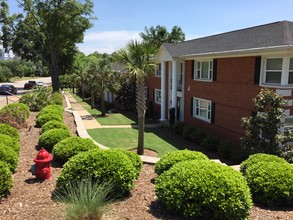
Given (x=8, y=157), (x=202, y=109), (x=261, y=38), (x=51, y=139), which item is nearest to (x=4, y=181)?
(x=8, y=157)

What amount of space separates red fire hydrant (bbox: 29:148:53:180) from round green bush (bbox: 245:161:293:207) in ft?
14.6

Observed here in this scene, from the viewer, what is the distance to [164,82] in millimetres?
23438

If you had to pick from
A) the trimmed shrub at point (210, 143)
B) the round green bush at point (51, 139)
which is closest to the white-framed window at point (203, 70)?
the trimmed shrub at point (210, 143)

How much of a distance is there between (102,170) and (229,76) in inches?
464

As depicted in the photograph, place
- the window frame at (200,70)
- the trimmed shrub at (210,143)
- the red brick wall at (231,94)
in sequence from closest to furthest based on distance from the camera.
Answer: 1. the red brick wall at (231,94)
2. the trimmed shrub at (210,143)
3. the window frame at (200,70)

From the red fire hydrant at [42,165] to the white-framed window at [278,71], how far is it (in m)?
10.2

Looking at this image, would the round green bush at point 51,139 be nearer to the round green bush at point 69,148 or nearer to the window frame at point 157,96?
the round green bush at point 69,148

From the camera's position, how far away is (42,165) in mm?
6121

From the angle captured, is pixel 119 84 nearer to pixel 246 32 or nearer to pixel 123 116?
pixel 123 116

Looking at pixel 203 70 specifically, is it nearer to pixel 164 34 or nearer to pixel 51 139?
pixel 51 139

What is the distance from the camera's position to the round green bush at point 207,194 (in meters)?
4.31

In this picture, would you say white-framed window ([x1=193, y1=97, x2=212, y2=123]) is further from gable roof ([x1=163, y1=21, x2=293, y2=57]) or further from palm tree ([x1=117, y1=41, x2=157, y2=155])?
palm tree ([x1=117, y1=41, x2=157, y2=155])

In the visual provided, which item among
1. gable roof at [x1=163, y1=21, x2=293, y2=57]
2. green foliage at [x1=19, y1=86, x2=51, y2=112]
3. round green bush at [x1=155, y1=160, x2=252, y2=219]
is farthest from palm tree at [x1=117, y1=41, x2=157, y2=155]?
green foliage at [x1=19, y1=86, x2=51, y2=112]

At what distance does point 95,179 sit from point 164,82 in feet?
61.9
